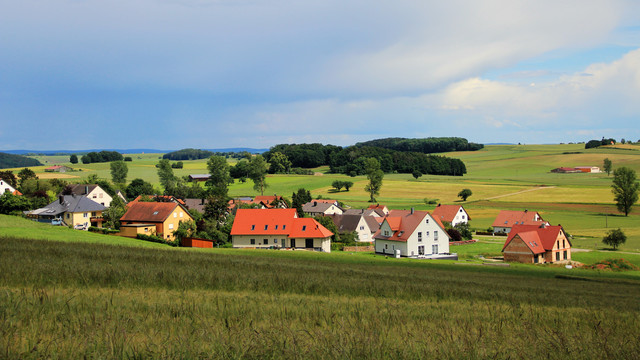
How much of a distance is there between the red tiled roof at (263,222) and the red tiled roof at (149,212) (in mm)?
10523

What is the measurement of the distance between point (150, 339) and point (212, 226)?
195ft

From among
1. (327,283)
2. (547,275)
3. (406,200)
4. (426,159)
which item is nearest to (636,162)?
(426,159)

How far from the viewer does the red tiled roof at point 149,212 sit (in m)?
63.2

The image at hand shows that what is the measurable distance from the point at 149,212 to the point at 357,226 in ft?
110

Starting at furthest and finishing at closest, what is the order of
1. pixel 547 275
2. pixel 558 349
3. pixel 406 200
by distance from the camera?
pixel 406 200
pixel 547 275
pixel 558 349

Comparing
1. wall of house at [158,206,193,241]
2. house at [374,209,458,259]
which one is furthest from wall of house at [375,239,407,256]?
wall of house at [158,206,193,241]

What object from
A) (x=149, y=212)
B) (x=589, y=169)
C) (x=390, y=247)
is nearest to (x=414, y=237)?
(x=390, y=247)

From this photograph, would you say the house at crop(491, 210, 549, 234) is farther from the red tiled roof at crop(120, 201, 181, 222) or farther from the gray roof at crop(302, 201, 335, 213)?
the red tiled roof at crop(120, 201, 181, 222)

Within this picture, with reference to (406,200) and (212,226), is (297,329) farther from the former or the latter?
(406,200)

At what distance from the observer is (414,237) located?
58.2 metres

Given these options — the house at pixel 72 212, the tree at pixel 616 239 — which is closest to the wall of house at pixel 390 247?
the tree at pixel 616 239

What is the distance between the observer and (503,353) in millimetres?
6445

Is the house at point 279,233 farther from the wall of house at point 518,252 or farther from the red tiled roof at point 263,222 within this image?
the wall of house at point 518,252

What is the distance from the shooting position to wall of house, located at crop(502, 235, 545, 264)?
173 feet
